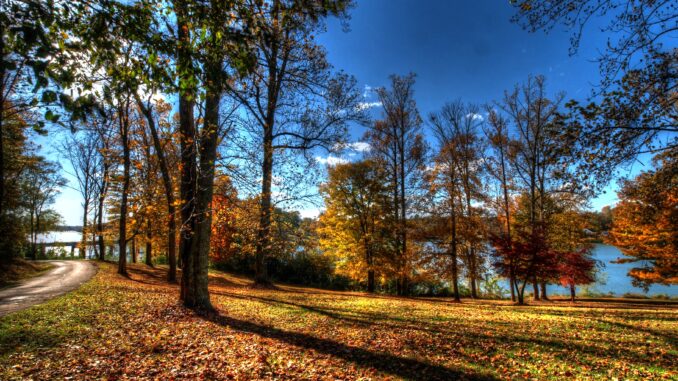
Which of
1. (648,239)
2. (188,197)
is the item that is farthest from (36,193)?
(648,239)

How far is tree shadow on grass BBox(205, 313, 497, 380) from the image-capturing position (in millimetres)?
4765

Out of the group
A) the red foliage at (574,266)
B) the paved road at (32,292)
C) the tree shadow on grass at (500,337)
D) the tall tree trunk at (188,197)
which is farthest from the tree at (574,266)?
the paved road at (32,292)

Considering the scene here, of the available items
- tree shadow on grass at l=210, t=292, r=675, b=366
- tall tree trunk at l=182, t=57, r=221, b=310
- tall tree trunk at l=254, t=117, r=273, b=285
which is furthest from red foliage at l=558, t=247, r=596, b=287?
tall tree trunk at l=182, t=57, r=221, b=310

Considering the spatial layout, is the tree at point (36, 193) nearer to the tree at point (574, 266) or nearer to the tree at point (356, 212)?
the tree at point (356, 212)

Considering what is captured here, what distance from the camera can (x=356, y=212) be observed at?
21.4 metres

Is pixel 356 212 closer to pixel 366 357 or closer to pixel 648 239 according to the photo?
pixel 366 357

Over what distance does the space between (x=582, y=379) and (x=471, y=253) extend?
12437 mm

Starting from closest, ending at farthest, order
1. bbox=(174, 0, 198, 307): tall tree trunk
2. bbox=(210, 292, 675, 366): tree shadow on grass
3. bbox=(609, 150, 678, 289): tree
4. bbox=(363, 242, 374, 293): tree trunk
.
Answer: bbox=(210, 292, 675, 366): tree shadow on grass, bbox=(174, 0, 198, 307): tall tree trunk, bbox=(609, 150, 678, 289): tree, bbox=(363, 242, 374, 293): tree trunk

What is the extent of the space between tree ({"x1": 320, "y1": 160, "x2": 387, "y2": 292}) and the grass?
15.8m

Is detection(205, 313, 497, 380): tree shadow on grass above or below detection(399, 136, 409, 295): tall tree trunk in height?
below

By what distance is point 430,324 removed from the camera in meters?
8.01

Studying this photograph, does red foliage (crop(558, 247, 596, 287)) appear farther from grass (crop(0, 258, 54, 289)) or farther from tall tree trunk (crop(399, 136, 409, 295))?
grass (crop(0, 258, 54, 289))

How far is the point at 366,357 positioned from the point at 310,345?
49.2 inches

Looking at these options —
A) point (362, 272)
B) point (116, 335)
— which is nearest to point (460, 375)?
point (116, 335)
